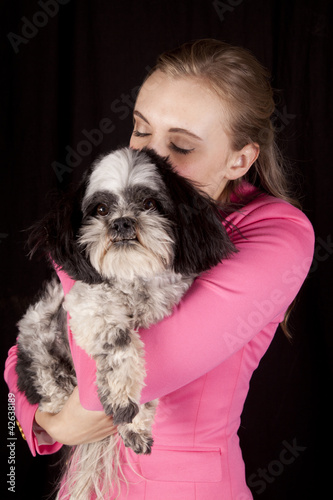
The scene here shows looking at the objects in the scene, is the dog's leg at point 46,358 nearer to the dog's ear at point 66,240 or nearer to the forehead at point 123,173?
the dog's ear at point 66,240

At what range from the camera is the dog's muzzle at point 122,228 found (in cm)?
164

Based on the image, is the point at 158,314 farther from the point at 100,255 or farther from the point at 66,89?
the point at 66,89

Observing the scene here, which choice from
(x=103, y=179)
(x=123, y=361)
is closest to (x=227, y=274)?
(x=123, y=361)

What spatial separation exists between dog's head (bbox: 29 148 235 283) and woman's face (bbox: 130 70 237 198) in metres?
0.14

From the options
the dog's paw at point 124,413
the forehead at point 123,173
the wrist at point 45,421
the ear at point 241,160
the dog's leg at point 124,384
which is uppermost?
the forehead at point 123,173

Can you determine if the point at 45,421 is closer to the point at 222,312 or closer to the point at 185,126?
the point at 222,312

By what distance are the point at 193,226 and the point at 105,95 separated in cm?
194

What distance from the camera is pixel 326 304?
11.5ft

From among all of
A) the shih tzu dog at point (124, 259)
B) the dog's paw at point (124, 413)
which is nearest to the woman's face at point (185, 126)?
the shih tzu dog at point (124, 259)

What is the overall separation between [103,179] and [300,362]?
7.95 feet

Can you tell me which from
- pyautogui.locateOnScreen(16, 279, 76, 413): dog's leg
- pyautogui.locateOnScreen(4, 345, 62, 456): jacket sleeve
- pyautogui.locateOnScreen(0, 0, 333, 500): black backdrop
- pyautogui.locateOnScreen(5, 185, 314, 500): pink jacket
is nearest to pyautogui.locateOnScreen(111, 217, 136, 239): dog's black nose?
pyautogui.locateOnScreen(5, 185, 314, 500): pink jacket

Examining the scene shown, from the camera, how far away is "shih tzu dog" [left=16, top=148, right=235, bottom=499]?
5.36 ft

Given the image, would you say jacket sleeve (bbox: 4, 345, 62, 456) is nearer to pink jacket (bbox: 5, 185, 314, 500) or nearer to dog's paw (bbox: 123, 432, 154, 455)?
pink jacket (bbox: 5, 185, 314, 500)

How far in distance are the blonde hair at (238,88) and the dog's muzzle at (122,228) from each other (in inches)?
23.6
